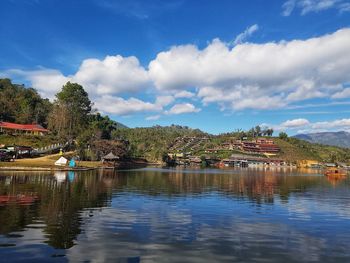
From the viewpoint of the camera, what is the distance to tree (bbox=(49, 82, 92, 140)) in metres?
143

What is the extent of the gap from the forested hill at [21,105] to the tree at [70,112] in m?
19.1

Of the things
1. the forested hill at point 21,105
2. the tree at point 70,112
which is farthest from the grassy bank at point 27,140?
the forested hill at point 21,105

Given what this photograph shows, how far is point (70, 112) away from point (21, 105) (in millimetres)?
40888

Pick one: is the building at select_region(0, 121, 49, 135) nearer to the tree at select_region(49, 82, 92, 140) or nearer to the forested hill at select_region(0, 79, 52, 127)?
the tree at select_region(49, 82, 92, 140)

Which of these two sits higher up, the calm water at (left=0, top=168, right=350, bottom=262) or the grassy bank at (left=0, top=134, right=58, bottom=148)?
the grassy bank at (left=0, top=134, right=58, bottom=148)

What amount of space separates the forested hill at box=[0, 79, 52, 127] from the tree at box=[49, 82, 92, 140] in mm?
19147

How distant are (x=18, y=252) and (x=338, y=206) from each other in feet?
130

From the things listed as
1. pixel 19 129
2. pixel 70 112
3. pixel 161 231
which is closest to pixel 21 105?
pixel 19 129

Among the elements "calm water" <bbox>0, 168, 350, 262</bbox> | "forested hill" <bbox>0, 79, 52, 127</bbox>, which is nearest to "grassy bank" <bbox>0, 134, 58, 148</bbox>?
"forested hill" <bbox>0, 79, 52, 127</bbox>

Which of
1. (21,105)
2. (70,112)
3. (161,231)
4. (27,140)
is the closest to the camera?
(161,231)

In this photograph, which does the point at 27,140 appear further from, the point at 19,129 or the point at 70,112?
the point at 70,112

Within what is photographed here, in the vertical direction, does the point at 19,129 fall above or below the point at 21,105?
below

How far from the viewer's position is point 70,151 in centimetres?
12975

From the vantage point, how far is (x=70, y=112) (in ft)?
479
